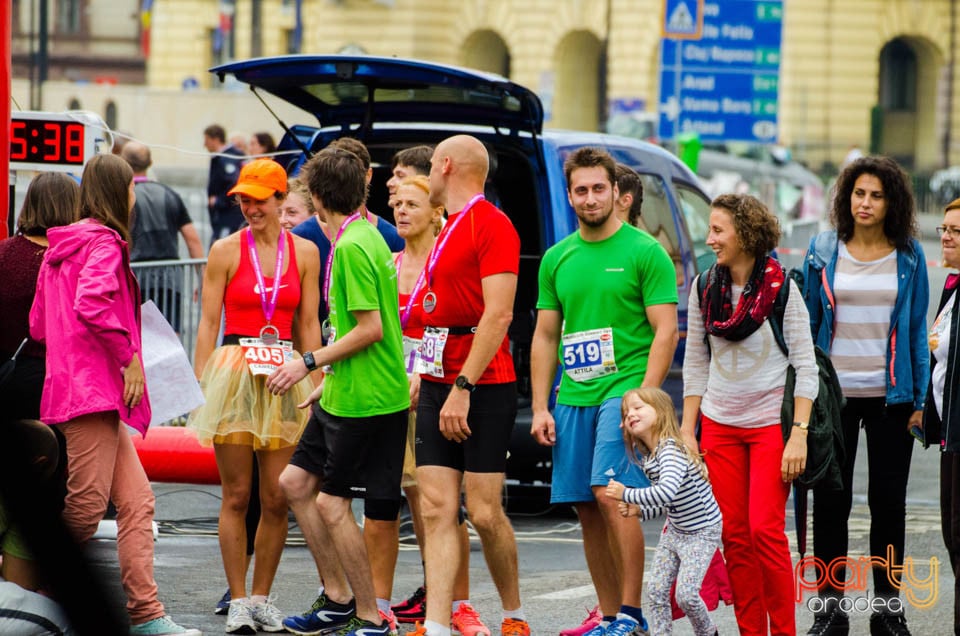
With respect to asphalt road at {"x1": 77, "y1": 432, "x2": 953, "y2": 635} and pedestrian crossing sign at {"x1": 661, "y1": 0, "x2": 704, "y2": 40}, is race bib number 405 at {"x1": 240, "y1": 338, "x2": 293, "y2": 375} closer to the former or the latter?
asphalt road at {"x1": 77, "y1": 432, "x2": 953, "y2": 635}

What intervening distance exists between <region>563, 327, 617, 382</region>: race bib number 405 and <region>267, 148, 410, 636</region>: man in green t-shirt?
0.61 meters

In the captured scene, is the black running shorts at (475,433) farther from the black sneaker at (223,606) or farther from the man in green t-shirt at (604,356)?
the black sneaker at (223,606)

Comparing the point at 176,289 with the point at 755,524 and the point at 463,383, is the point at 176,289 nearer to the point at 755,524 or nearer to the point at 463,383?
the point at 463,383

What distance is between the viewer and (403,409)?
210 inches

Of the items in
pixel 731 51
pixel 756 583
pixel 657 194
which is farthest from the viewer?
pixel 731 51

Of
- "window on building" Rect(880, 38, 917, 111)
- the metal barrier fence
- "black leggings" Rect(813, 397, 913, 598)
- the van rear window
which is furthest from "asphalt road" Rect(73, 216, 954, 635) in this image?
"window on building" Rect(880, 38, 917, 111)

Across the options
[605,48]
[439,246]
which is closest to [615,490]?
[439,246]

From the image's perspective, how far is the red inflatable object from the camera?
779 centimetres

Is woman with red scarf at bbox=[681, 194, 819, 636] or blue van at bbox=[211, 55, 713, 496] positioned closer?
woman with red scarf at bbox=[681, 194, 819, 636]

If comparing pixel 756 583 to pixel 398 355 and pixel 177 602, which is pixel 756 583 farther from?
pixel 177 602

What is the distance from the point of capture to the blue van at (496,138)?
7.36 m

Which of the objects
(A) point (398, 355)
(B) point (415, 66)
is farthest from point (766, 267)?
(B) point (415, 66)

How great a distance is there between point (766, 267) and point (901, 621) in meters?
1.47

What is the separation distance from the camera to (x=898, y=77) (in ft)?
186
